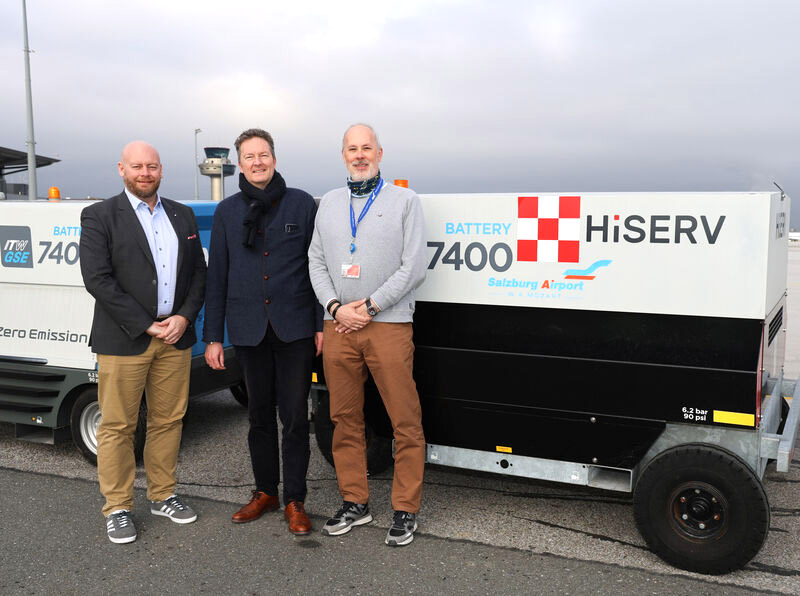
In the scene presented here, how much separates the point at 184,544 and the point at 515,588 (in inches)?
66.2

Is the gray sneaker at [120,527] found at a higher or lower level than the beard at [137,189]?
lower

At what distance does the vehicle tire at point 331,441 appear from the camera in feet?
14.2

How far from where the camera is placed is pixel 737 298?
3.08 metres

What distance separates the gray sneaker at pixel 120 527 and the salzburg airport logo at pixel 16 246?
2111 millimetres

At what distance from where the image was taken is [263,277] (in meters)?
3.60

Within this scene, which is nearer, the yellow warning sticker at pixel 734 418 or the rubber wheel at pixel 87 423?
the yellow warning sticker at pixel 734 418

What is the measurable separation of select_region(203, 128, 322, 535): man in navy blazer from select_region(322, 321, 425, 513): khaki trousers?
0.57 ft

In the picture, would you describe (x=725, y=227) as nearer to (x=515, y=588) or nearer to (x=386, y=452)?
(x=515, y=588)

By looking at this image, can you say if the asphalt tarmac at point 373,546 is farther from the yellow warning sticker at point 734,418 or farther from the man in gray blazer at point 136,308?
the yellow warning sticker at point 734,418

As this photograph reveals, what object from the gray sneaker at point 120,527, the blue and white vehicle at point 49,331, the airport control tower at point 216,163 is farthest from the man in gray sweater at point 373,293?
the airport control tower at point 216,163

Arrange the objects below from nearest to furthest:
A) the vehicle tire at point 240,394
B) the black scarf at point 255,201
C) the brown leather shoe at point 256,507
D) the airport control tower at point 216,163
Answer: the black scarf at point 255,201
the brown leather shoe at point 256,507
the vehicle tire at point 240,394
the airport control tower at point 216,163

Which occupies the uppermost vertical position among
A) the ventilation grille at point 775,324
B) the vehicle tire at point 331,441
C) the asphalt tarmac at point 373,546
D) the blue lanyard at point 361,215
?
the blue lanyard at point 361,215

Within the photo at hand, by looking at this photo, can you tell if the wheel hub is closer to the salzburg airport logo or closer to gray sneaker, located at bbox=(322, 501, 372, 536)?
gray sneaker, located at bbox=(322, 501, 372, 536)

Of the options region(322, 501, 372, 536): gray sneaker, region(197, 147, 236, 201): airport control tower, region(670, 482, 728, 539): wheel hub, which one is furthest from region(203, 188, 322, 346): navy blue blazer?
region(197, 147, 236, 201): airport control tower
